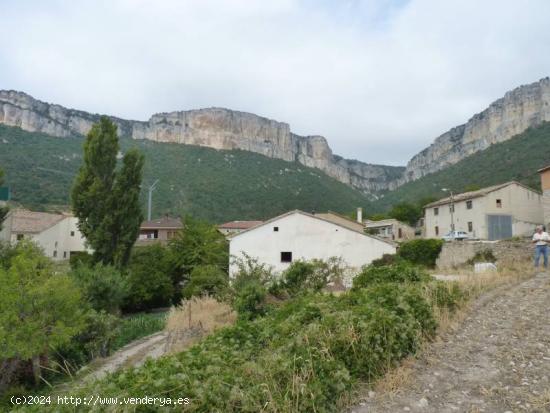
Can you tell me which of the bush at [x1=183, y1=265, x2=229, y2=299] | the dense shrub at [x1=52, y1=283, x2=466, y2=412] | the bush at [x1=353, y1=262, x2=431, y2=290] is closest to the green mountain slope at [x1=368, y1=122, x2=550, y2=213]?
the bush at [x1=183, y1=265, x2=229, y2=299]

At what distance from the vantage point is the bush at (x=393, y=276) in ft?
26.9

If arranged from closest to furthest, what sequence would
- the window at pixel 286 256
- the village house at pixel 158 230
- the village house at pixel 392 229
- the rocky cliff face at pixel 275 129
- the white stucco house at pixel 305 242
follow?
the white stucco house at pixel 305 242
the window at pixel 286 256
the village house at pixel 158 230
the village house at pixel 392 229
the rocky cliff face at pixel 275 129

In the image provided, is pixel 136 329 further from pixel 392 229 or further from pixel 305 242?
pixel 392 229

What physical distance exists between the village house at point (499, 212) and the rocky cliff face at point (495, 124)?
50365 millimetres

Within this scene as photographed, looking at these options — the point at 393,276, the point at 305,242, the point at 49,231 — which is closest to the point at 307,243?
the point at 305,242

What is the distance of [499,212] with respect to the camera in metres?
32.5

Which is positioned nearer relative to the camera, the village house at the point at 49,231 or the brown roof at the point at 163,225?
the village house at the point at 49,231

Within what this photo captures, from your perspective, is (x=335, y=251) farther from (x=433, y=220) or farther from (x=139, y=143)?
(x=139, y=143)

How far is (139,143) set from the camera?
8650 centimetres

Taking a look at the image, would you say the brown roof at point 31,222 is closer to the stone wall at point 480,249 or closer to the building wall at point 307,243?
the building wall at point 307,243

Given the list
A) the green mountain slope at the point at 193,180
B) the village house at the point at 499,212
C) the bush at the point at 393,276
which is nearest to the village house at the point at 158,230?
the green mountain slope at the point at 193,180

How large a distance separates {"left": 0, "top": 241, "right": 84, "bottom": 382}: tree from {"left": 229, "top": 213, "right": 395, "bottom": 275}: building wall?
12727 millimetres

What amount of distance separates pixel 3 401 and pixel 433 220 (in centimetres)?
4021

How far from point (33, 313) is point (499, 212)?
3637cm
